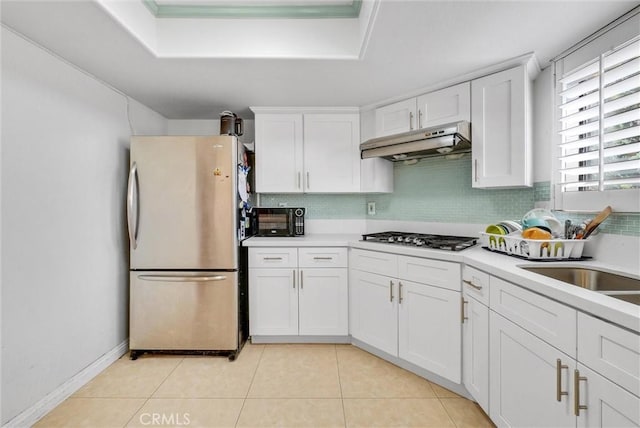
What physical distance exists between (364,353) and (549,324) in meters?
1.43

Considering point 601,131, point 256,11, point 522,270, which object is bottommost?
point 522,270

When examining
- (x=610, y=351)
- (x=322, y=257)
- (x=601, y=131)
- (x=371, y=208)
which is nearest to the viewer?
(x=610, y=351)

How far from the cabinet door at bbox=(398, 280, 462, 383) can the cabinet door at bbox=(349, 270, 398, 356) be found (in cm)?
6

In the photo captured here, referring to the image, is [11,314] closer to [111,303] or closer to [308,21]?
[111,303]

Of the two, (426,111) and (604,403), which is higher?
(426,111)

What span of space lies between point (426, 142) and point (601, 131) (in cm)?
87

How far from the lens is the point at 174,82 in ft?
6.61

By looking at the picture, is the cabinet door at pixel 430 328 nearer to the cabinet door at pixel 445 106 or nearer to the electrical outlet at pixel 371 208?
the electrical outlet at pixel 371 208

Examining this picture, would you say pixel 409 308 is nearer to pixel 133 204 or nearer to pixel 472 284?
pixel 472 284

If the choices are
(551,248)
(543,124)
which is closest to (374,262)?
(551,248)

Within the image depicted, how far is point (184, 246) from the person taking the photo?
82.7 inches

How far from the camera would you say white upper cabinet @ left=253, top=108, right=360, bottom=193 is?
8.32 ft

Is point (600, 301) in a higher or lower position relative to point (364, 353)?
higher

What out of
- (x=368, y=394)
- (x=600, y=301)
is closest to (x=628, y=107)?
(x=600, y=301)
